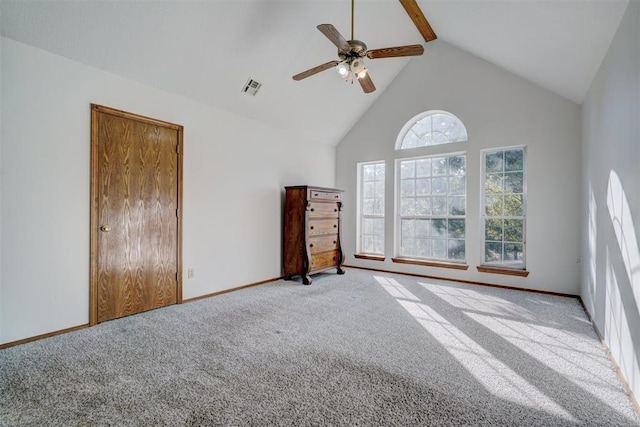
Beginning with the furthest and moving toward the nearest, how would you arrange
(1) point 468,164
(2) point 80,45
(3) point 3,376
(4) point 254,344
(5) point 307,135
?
(5) point 307,135 < (1) point 468,164 < (2) point 80,45 < (4) point 254,344 < (3) point 3,376

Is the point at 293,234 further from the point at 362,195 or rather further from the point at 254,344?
the point at 254,344

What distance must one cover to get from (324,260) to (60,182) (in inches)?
134

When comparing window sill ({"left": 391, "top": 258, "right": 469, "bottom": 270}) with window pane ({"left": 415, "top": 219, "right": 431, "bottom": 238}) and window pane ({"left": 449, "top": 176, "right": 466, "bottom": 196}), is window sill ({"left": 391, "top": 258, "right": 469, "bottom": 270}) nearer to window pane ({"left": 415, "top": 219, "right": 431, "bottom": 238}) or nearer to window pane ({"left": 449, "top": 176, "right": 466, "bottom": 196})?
window pane ({"left": 415, "top": 219, "right": 431, "bottom": 238})

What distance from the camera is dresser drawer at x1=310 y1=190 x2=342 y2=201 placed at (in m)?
4.60

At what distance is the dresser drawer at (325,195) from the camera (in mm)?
4598

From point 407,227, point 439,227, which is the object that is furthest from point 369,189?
point 439,227

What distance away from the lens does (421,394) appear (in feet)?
5.85

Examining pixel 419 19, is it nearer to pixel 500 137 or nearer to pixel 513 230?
pixel 500 137

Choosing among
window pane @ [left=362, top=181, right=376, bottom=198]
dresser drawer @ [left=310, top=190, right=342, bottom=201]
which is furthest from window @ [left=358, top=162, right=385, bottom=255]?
dresser drawer @ [left=310, top=190, right=342, bottom=201]

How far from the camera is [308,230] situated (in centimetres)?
452

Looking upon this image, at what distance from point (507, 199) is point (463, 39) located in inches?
90.5

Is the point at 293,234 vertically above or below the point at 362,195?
below

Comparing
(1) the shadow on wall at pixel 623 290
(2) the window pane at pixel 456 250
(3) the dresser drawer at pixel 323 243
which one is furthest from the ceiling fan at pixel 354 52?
(2) the window pane at pixel 456 250

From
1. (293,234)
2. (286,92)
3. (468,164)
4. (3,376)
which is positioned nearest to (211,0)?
(286,92)
